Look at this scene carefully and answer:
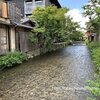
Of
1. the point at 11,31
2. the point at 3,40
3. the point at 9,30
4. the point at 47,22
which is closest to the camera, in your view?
the point at 3,40

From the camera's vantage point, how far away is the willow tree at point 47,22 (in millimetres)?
21531

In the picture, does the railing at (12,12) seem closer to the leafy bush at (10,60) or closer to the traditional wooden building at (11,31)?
the traditional wooden building at (11,31)

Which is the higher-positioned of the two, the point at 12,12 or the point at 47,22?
the point at 12,12

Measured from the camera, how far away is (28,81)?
30.0 feet

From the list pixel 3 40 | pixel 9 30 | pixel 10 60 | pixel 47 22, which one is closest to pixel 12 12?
pixel 9 30

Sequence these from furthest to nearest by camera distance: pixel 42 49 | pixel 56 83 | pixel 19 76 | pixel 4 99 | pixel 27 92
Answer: pixel 42 49
pixel 19 76
pixel 56 83
pixel 27 92
pixel 4 99

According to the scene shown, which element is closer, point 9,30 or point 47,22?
point 9,30

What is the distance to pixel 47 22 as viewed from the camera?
72.9 feet

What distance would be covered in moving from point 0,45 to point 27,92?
770cm

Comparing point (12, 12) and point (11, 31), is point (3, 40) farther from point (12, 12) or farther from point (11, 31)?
point (12, 12)

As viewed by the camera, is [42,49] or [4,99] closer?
[4,99]

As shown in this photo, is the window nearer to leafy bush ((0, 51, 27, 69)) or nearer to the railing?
leafy bush ((0, 51, 27, 69))

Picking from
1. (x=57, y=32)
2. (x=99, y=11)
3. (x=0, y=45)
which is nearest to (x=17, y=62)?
(x=0, y=45)

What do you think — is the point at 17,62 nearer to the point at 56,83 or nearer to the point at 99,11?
the point at 56,83
